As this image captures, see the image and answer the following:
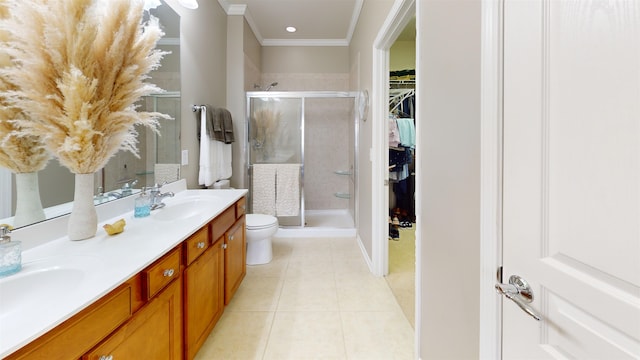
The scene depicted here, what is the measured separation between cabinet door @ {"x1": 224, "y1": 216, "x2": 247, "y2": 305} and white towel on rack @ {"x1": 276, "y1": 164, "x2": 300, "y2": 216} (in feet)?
4.09

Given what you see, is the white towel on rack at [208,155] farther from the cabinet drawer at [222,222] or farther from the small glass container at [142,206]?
the small glass container at [142,206]

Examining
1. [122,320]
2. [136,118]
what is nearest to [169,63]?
[136,118]

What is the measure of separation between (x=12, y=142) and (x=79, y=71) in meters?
0.36

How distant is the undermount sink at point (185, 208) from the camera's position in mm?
1641

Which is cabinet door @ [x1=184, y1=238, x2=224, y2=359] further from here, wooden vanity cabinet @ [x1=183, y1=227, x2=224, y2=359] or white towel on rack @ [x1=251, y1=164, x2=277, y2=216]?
white towel on rack @ [x1=251, y1=164, x2=277, y2=216]

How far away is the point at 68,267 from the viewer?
0.87m

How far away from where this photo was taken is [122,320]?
2.74 ft

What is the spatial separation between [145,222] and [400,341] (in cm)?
159

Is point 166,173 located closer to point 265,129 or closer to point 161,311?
point 161,311

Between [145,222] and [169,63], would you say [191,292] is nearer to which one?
[145,222]
